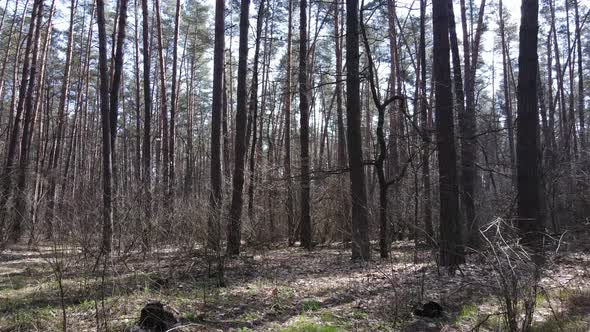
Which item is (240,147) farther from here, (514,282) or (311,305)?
(514,282)

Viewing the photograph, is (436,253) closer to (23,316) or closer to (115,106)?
(23,316)

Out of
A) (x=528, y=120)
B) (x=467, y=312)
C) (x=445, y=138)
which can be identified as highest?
(x=528, y=120)

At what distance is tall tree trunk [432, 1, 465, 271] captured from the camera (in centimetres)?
866

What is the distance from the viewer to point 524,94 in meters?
8.59

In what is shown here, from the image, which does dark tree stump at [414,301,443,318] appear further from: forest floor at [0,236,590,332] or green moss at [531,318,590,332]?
green moss at [531,318,590,332]

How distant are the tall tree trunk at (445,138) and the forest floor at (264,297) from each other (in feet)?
2.66

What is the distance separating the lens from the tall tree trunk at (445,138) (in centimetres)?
866

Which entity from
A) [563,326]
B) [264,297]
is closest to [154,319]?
[264,297]

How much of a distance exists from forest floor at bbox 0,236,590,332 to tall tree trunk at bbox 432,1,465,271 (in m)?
0.81

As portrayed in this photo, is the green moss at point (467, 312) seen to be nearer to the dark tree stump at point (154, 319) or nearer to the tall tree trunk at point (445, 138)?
the tall tree trunk at point (445, 138)

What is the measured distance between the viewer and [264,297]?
21.9ft

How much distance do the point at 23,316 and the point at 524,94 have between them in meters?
8.53

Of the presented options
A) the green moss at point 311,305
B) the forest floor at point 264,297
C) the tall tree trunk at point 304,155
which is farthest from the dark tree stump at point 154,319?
the tall tree trunk at point 304,155

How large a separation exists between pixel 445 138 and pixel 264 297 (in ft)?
15.0
